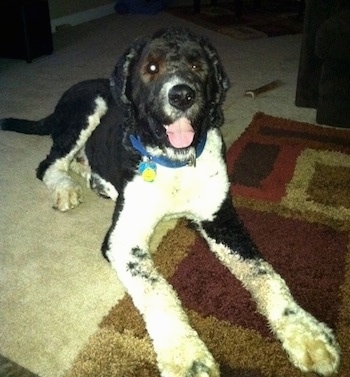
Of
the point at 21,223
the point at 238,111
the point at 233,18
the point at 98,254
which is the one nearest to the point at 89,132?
the point at 21,223

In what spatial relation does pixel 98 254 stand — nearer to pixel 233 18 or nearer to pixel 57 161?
pixel 57 161

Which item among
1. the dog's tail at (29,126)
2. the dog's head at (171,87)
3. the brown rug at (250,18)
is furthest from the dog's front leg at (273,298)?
the brown rug at (250,18)

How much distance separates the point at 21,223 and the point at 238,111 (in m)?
1.93

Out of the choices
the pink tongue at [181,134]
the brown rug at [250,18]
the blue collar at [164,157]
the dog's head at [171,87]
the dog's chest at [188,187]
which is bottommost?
the brown rug at [250,18]

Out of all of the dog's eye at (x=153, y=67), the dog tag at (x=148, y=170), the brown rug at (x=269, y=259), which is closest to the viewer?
the brown rug at (x=269, y=259)

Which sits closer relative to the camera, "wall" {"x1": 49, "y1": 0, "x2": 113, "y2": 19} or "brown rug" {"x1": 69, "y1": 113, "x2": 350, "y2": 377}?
"brown rug" {"x1": 69, "y1": 113, "x2": 350, "y2": 377}

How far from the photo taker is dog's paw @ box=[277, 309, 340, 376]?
1.40 meters

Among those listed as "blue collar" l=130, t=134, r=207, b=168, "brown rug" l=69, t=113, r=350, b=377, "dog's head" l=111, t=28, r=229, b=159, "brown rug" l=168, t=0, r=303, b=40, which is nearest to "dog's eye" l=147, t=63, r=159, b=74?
"dog's head" l=111, t=28, r=229, b=159

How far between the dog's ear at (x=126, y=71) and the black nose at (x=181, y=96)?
289 mm

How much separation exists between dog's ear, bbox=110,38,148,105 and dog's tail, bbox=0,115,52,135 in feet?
3.42

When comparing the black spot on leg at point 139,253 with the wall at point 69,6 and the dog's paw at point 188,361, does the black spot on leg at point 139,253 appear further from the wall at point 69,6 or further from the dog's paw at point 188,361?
the wall at point 69,6

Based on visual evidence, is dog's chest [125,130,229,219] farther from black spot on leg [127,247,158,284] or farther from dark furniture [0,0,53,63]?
dark furniture [0,0,53,63]

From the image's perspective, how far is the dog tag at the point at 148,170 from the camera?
1.87 m

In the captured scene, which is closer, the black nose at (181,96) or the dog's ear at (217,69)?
the black nose at (181,96)
